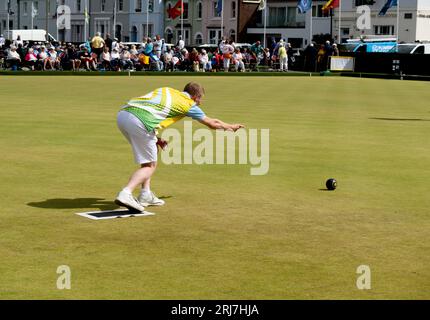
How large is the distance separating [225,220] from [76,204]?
1911 millimetres

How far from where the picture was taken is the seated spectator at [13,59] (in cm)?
4669

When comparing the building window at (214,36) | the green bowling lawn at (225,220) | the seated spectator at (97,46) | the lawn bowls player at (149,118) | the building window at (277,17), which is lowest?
the green bowling lawn at (225,220)

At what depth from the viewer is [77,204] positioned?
34.6 ft

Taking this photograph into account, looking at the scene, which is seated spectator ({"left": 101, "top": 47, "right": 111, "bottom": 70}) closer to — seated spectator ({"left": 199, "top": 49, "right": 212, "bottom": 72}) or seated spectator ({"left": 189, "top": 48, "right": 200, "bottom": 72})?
seated spectator ({"left": 189, "top": 48, "right": 200, "bottom": 72})

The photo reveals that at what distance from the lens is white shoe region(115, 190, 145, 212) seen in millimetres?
9617

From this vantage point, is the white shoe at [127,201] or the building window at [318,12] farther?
the building window at [318,12]

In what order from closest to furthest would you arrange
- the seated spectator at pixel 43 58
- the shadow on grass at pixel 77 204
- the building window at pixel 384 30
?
the shadow on grass at pixel 77 204, the seated spectator at pixel 43 58, the building window at pixel 384 30

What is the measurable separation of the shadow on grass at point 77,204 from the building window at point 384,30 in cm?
7965

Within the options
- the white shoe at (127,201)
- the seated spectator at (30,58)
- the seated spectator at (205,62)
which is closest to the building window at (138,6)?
the seated spectator at (205,62)

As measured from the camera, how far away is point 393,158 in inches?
585

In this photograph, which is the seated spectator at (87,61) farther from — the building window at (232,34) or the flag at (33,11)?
the flag at (33,11)

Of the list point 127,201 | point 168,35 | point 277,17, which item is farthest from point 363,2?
point 127,201
